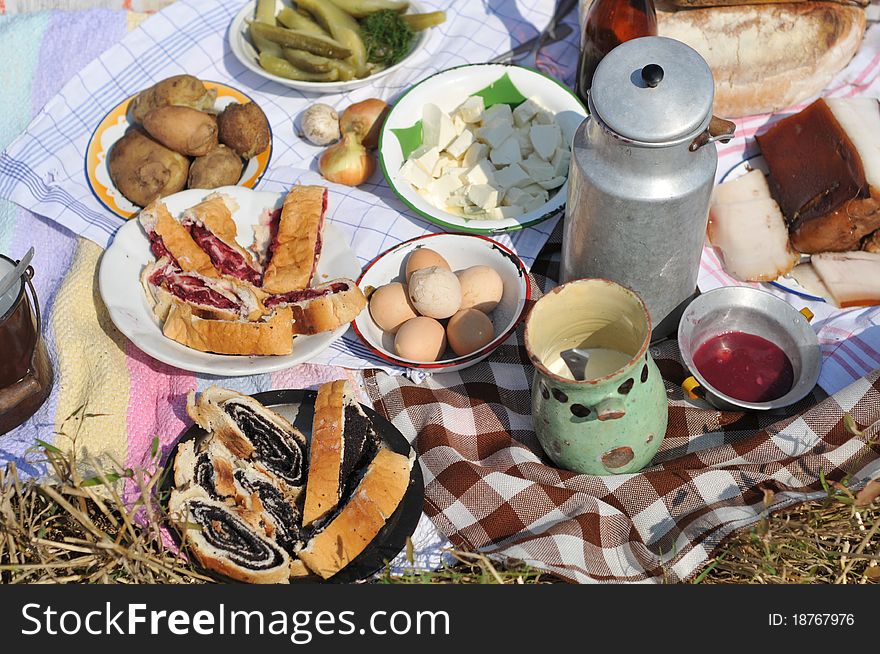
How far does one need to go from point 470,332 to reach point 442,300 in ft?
0.27

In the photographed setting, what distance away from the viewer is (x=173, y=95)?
2154 mm

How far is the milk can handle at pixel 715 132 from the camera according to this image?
152 cm

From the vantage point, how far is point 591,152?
161 centimetres

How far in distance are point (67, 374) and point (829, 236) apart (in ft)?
5.24

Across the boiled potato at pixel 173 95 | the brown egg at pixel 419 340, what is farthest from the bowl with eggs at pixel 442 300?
the boiled potato at pixel 173 95

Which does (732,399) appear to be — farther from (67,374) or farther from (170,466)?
(67,374)

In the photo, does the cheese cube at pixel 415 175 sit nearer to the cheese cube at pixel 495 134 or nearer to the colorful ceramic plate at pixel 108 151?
the cheese cube at pixel 495 134

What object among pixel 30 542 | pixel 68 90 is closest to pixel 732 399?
pixel 30 542

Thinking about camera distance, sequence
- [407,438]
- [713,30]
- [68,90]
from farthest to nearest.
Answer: [68,90], [713,30], [407,438]

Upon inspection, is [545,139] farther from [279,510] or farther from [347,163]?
[279,510]

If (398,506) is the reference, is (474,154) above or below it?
above

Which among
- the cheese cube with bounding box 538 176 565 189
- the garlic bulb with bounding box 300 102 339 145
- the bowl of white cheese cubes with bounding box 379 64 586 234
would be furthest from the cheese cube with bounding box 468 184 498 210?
the garlic bulb with bounding box 300 102 339 145

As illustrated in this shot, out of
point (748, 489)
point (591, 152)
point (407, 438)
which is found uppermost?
point (591, 152)

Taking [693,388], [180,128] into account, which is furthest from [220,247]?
[693,388]
